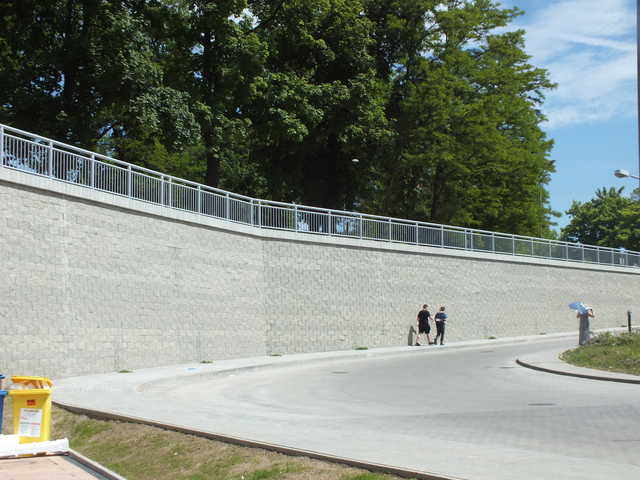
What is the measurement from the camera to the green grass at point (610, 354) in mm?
20453

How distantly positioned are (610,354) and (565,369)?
2.38 meters

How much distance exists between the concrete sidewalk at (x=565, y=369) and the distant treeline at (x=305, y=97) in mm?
15705

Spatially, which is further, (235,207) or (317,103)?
(317,103)

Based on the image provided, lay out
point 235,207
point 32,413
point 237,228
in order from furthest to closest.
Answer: point 235,207, point 237,228, point 32,413

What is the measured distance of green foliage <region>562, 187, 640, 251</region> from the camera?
95312mm

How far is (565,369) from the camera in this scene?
2097cm

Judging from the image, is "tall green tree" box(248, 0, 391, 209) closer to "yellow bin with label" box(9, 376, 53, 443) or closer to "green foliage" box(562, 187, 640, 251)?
"yellow bin with label" box(9, 376, 53, 443)

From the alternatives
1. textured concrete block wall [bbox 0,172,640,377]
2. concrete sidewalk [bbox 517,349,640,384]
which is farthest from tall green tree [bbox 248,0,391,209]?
concrete sidewalk [bbox 517,349,640,384]

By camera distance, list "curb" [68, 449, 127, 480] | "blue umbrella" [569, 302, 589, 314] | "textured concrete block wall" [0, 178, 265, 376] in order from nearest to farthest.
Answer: "curb" [68, 449, 127, 480] < "textured concrete block wall" [0, 178, 265, 376] < "blue umbrella" [569, 302, 589, 314]

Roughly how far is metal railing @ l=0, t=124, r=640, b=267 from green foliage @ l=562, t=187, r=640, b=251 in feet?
147

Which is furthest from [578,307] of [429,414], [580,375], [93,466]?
[93,466]

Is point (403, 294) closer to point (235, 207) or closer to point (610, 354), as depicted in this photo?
point (235, 207)

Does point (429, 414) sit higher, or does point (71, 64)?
point (71, 64)

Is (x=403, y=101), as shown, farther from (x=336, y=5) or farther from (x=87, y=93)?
(x=87, y=93)
